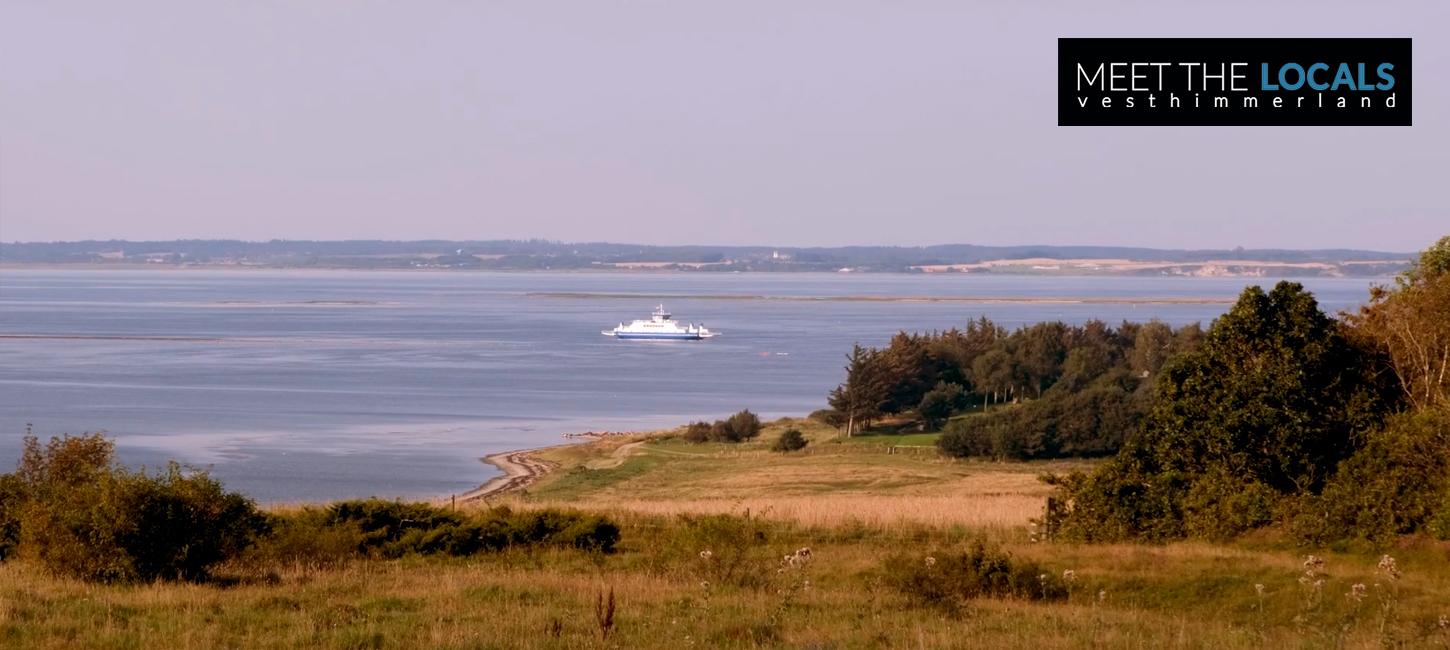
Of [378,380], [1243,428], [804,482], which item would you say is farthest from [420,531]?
[378,380]

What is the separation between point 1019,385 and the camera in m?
56.3

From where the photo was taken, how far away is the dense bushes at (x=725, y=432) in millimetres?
46281

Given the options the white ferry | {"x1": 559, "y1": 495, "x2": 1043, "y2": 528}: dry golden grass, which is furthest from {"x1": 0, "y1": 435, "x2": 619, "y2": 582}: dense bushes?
the white ferry

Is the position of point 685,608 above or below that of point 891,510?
above

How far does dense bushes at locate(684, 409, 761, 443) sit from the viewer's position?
4628 cm

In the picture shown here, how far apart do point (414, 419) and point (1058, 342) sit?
2460cm

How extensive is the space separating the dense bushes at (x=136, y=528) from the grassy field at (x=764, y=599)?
0.26 meters

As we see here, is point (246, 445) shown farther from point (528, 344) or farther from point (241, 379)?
point (528, 344)

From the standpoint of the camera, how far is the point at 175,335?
106 metres

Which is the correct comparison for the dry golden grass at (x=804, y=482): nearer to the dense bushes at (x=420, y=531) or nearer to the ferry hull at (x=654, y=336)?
the dense bushes at (x=420, y=531)

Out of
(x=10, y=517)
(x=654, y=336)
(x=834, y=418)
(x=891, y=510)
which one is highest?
(x=10, y=517)

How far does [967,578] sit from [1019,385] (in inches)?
1751

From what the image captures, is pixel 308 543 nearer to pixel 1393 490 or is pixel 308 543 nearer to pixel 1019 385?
pixel 1393 490

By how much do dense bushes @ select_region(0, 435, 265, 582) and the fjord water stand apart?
21147mm
